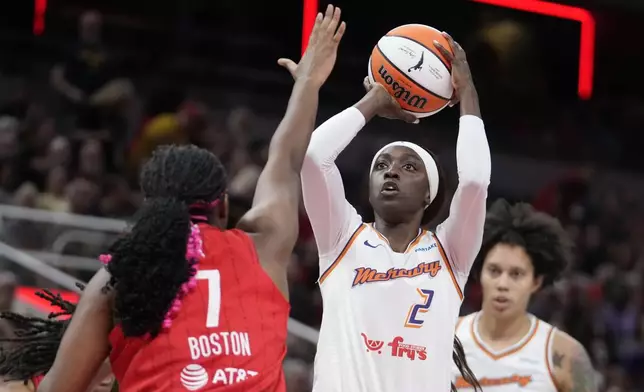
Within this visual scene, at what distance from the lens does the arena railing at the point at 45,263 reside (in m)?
6.63

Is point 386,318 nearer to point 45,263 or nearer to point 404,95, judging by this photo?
point 404,95

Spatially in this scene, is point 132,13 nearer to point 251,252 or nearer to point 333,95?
point 333,95

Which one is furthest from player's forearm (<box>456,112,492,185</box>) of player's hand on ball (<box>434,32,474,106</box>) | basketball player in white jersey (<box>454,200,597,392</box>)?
basketball player in white jersey (<box>454,200,597,392</box>)

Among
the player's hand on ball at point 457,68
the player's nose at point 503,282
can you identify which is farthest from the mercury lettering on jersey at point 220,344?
the player's nose at point 503,282

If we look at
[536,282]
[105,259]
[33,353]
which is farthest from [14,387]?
[536,282]

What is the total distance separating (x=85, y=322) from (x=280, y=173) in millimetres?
735

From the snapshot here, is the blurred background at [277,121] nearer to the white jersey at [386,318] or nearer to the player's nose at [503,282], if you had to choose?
the player's nose at [503,282]

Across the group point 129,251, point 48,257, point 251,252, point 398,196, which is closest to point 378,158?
point 398,196

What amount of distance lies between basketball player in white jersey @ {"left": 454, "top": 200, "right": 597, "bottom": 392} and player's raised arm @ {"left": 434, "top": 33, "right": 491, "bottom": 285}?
109cm

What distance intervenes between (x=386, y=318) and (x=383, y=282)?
125 millimetres

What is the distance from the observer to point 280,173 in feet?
9.84

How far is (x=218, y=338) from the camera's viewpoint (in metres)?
2.62

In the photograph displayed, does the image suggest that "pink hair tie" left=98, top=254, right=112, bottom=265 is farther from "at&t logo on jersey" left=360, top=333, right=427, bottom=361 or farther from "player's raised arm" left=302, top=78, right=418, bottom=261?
"at&t logo on jersey" left=360, top=333, right=427, bottom=361

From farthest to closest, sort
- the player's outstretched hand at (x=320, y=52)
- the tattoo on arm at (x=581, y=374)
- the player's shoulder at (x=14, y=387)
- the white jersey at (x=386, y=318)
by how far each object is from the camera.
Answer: the tattoo on arm at (x=581, y=374), the white jersey at (x=386, y=318), the player's outstretched hand at (x=320, y=52), the player's shoulder at (x=14, y=387)
